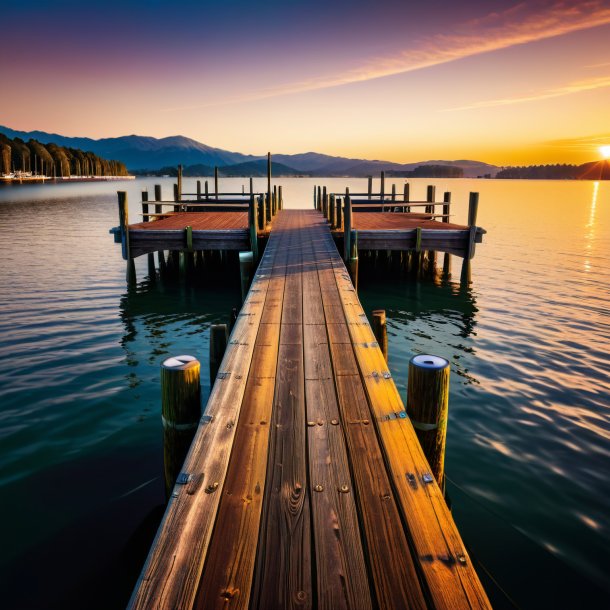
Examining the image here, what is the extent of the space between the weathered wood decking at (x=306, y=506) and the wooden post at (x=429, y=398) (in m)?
0.18

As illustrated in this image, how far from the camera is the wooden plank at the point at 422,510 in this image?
251cm

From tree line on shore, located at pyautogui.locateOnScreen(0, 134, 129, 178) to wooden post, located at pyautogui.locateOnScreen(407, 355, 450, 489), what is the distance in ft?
441

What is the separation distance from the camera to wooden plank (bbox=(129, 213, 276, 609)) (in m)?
2.47

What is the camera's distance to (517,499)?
5562mm

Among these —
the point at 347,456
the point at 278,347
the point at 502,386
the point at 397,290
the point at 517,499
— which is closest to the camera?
the point at 347,456

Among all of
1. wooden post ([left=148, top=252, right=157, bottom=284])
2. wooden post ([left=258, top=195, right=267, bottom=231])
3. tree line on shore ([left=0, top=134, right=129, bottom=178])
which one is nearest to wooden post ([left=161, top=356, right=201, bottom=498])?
wooden post ([left=258, top=195, right=267, bottom=231])

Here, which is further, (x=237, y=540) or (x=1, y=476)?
(x=1, y=476)

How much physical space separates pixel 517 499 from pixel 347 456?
3124mm

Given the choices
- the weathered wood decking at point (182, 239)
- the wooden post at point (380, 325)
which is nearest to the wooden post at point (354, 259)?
the weathered wood decking at point (182, 239)

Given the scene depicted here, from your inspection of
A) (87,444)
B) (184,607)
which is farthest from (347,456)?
(87,444)

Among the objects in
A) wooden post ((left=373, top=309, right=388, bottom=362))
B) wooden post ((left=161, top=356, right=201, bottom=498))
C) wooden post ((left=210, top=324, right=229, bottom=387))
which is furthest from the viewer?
wooden post ((left=373, top=309, right=388, bottom=362))

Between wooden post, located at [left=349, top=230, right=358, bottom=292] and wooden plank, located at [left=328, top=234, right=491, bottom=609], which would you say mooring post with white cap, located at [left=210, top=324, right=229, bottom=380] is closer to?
wooden plank, located at [left=328, top=234, right=491, bottom=609]

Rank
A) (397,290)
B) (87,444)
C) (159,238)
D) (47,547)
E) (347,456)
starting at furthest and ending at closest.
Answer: (397,290)
(159,238)
(87,444)
(47,547)
(347,456)

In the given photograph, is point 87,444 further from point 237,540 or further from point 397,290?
point 397,290
